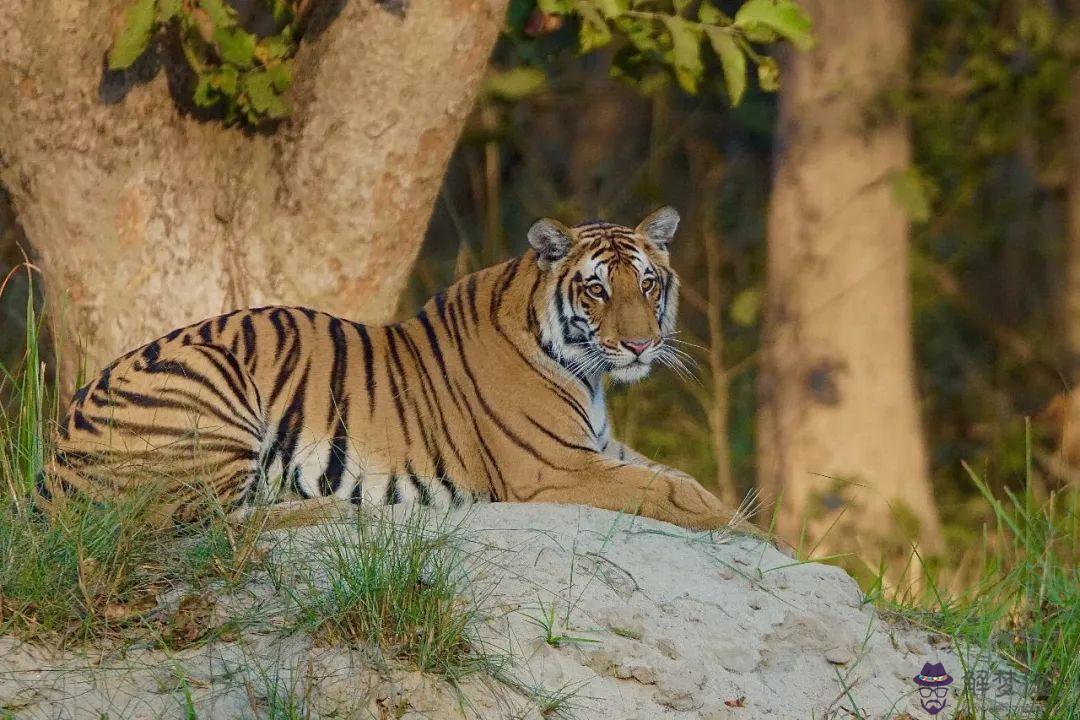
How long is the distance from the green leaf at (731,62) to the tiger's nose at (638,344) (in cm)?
96

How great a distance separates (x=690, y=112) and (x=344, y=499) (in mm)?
7945

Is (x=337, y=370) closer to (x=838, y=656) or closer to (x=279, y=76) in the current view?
(x=279, y=76)

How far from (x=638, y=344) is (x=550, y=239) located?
20.2 inches

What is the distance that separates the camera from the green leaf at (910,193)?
7.70m

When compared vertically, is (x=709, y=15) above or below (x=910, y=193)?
above

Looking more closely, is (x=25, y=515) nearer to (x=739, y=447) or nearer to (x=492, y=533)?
(x=492, y=533)

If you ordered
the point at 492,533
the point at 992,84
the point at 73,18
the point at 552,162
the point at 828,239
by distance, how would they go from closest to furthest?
the point at 492,533 < the point at 73,18 < the point at 828,239 < the point at 992,84 < the point at 552,162

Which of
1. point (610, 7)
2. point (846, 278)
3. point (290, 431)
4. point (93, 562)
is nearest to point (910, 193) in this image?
point (846, 278)

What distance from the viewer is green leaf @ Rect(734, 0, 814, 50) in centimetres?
563

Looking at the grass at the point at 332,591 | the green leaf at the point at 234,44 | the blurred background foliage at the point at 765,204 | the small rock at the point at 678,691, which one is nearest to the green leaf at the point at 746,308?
the blurred background foliage at the point at 765,204

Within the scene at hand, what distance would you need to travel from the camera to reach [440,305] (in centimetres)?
564

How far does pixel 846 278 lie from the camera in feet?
28.5

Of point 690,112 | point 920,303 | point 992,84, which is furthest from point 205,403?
point 920,303

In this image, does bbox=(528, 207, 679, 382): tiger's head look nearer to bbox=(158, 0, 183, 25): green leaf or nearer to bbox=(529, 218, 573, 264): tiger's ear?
bbox=(529, 218, 573, 264): tiger's ear
